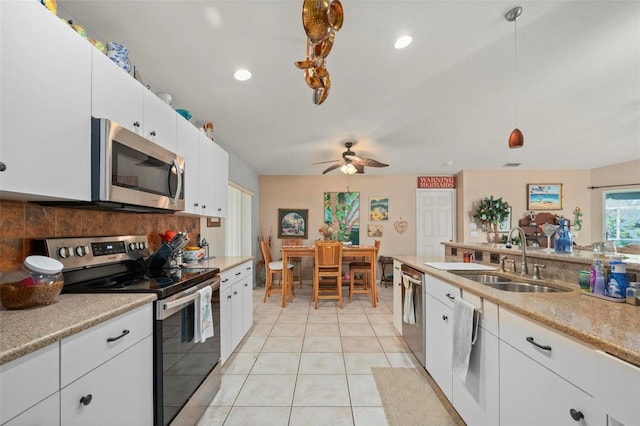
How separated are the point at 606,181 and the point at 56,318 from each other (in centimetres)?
798

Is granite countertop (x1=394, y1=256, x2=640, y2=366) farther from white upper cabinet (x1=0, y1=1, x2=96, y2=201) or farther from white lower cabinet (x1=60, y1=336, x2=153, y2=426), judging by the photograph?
white upper cabinet (x1=0, y1=1, x2=96, y2=201)

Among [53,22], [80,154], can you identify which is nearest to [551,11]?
[53,22]

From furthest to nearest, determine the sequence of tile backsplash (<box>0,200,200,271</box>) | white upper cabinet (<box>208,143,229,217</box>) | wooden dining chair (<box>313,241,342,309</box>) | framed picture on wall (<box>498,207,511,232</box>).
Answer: framed picture on wall (<box>498,207,511,232</box>)
wooden dining chair (<box>313,241,342,309</box>)
white upper cabinet (<box>208,143,229,217</box>)
tile backsplash (<box>0,200,200,271</box>)

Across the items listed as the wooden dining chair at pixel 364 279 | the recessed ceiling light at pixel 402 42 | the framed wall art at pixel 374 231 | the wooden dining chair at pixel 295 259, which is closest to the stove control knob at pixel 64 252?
the recessed ceiling light at pixel 402 42

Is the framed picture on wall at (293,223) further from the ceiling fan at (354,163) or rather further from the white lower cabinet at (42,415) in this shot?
the white lower cabinet at (42,415)

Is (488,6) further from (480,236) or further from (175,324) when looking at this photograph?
(480,236)

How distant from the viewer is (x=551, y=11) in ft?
5.99

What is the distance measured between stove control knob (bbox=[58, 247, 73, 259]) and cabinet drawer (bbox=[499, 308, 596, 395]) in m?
2.19

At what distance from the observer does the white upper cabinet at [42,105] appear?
0.91 m

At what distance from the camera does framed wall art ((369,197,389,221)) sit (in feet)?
18.9

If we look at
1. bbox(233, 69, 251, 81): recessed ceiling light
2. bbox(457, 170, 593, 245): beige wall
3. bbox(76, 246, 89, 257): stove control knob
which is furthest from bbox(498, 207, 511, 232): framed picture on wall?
bbox(76, 246, 89, 257): stove control knob

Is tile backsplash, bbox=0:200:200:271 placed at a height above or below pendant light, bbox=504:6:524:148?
below

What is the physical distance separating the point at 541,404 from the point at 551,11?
240cm

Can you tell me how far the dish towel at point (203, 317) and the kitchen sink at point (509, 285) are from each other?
1870 millimetres
